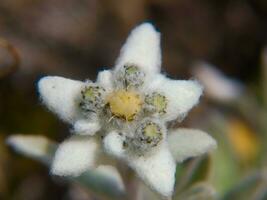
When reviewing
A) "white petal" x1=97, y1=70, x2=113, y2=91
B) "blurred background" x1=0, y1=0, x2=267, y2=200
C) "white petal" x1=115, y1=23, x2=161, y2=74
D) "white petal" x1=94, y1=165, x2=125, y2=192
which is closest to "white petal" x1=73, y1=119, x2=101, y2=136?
"white petal" x1=97, y1=70, x2=113, y2=91

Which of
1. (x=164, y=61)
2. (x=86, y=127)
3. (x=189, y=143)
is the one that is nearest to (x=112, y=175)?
(x=189, y=143)

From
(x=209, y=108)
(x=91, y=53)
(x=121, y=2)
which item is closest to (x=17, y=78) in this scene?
(x=91, y=53)

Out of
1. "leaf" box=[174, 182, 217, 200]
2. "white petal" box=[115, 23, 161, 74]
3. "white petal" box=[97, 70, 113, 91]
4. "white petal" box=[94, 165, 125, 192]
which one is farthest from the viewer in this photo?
"white petal" box=[94, 165, 125, 192]

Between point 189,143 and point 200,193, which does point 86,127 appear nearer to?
point 189,143

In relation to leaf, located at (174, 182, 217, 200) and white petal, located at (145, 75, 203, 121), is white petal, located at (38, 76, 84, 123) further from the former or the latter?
leaf, located at (174, 182, 217, 200)

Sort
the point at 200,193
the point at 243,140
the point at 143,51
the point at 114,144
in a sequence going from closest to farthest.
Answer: the point at 114,144
the point at 143,51
the point at 200,193
the point at 243,140
